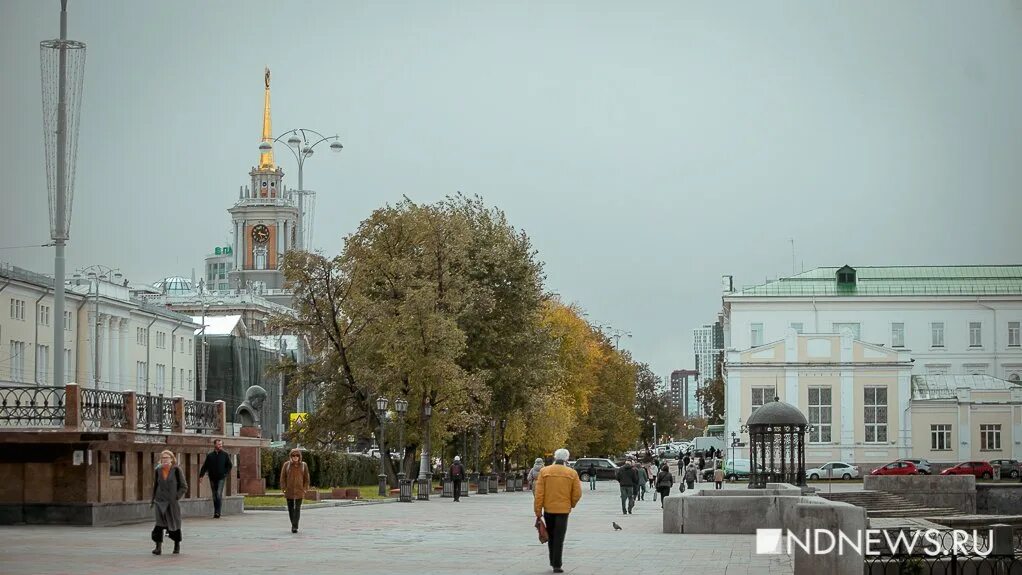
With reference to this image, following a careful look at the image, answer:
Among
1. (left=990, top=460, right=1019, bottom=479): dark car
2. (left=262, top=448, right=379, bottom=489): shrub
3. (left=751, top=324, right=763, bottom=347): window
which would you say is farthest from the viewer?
(left=751, top=324, right=763, bottom=347): window

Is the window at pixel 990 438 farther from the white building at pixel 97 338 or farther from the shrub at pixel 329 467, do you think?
the white building at pixel 97 338

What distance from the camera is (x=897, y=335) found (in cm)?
11812

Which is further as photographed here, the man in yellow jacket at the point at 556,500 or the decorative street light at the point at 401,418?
the decorative street light at the point at 401,418

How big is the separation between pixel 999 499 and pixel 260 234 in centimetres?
14334

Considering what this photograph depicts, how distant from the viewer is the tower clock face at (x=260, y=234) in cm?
17962

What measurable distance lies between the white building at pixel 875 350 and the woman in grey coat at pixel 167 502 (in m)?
83.0

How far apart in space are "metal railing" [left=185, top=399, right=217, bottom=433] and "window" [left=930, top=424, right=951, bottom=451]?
234ft

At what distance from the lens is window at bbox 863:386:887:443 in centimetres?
10212

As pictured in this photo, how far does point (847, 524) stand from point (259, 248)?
168164 millimetres

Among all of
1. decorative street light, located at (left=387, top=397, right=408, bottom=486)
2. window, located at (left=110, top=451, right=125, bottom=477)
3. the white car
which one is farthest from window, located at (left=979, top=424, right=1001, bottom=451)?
window, located at (left=110, top=451, right=125, bottom=477)

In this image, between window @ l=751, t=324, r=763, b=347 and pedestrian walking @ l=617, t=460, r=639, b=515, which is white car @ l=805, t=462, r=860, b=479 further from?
pedestrian walking @ l=617, t=460, r=639, b=515

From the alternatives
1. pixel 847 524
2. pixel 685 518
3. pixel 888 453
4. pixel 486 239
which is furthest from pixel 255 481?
pixel 888 453

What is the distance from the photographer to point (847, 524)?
1644cm

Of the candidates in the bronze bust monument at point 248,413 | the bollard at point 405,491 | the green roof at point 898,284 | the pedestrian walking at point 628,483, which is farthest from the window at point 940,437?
the bronze bust monument at point 248,413
